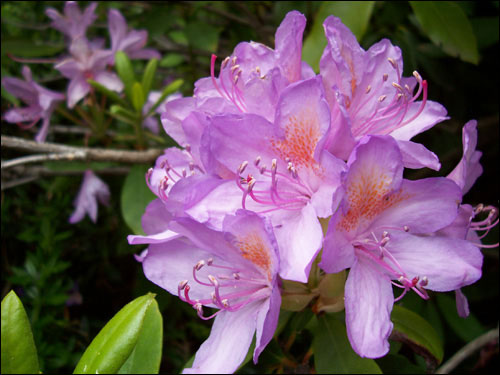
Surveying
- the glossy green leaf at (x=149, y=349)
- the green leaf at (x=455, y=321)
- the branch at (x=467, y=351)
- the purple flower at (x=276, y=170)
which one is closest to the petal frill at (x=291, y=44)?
the purple flower at (x=276, y=170)

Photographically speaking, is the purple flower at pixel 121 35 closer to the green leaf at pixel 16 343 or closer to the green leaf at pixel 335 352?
the green leaf at pixel 335 352

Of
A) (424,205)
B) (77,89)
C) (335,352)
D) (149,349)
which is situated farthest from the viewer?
(77,89)

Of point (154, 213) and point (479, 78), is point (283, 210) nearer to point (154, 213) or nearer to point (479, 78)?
point (154, 213)

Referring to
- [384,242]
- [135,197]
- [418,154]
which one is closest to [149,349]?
[384,242]

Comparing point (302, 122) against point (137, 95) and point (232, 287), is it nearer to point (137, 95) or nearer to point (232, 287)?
point (232, 287)

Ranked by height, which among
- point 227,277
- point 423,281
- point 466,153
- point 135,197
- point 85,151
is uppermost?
point 466,153

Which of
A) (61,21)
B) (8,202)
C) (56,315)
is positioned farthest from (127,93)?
(56,315)

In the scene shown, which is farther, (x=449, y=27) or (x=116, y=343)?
(x=449, y=27)
